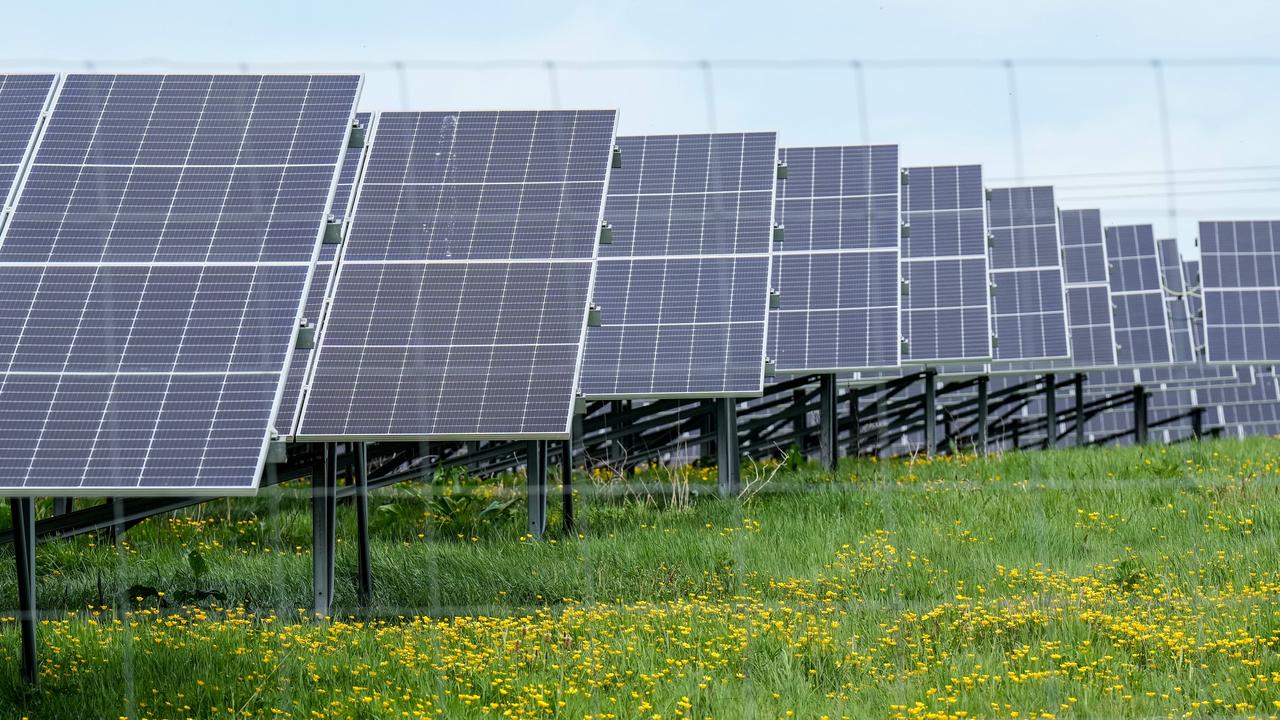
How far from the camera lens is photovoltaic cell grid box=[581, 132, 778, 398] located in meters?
14.2

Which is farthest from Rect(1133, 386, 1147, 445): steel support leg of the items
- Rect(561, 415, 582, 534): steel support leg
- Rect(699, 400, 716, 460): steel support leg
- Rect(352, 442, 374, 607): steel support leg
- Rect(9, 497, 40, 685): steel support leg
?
Rect(9, 497, 40, 685): steel support leg

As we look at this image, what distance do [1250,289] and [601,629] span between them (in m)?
22.5

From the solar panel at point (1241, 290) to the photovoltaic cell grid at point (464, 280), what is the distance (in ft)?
59.6

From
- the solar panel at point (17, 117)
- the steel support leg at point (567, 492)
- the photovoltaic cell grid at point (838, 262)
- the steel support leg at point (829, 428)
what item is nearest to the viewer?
the solar panel at point (17, 117)

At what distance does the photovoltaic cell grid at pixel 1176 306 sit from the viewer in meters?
33.9

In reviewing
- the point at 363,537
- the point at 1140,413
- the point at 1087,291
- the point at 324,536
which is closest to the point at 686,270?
the point at 363,537

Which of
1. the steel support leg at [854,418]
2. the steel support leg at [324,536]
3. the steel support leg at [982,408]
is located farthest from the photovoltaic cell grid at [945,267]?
the steel support leg at [324,536]

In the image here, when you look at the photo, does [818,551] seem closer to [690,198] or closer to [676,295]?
[676,295]

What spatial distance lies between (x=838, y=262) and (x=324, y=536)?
964cm

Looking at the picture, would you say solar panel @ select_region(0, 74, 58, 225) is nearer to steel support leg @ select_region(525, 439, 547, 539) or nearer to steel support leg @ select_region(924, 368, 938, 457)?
steel support leg @ select_region(525, 439, 547, 539)

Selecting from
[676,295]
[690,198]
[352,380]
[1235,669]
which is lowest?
[1235,669]

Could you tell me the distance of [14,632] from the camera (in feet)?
34.2

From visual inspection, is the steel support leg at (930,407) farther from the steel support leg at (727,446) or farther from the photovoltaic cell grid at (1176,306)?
the photovoltaic cell grid at (1176,306)

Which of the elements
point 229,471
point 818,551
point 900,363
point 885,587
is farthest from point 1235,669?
point 900,363
